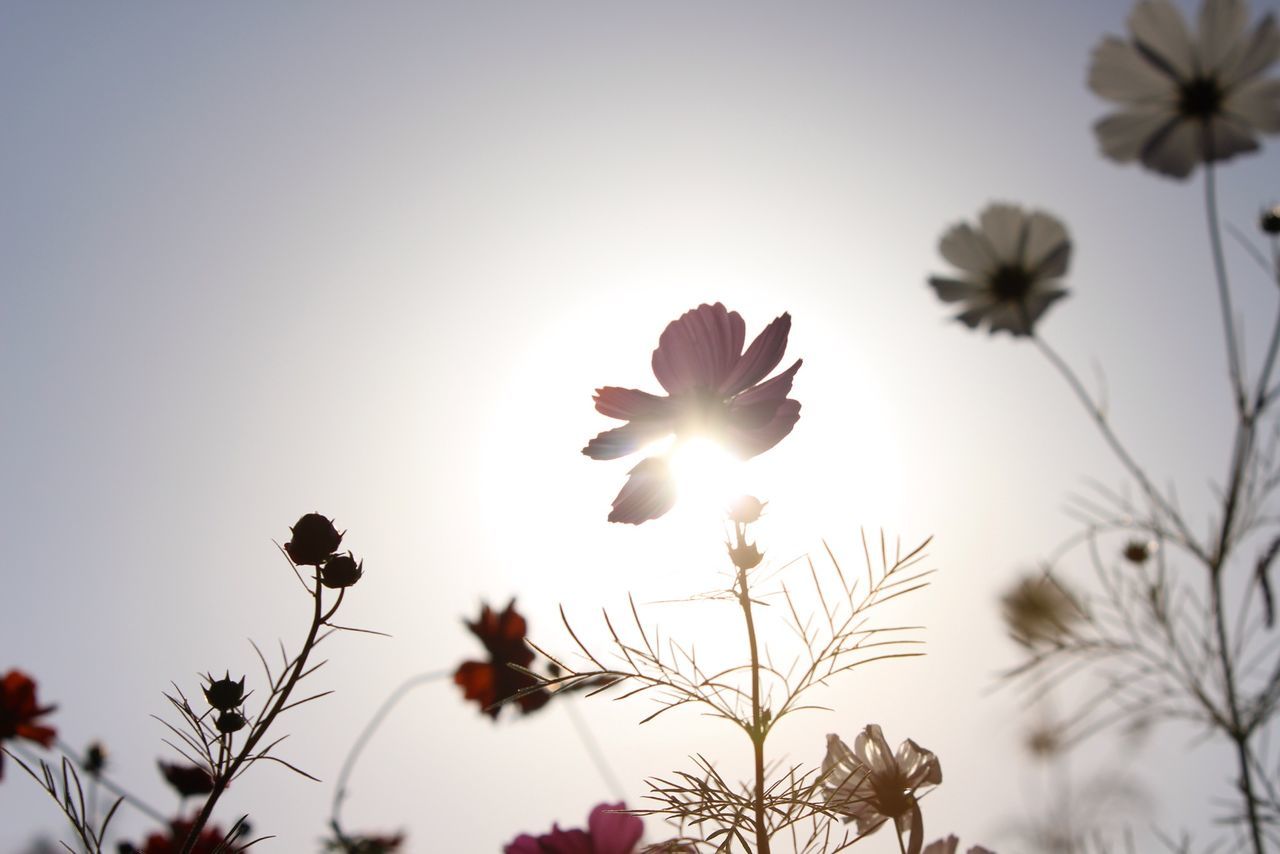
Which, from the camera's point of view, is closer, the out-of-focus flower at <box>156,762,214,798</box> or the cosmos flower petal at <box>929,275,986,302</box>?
the out-of-focus flower at <box>156,762,214,798</box>

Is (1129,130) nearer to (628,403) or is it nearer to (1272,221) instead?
(1272,221)

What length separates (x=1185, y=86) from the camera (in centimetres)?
110

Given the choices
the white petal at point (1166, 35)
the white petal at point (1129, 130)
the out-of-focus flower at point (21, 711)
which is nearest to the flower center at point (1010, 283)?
the white petal at point (1129, 130)

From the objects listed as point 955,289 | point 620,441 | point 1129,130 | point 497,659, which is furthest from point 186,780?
point 1129,130

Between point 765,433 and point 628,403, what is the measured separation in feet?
0.25

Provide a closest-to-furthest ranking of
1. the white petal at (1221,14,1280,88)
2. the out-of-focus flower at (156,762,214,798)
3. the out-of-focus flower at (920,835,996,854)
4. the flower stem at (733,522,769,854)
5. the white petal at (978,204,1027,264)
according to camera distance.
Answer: the flower stem at (733,522,769,854) → the out-of-focus flower at (920,835,996,854) → the out-of-focus flower at (156,762,214,798) → the white petal at (1221,14,1280,88) → the white petal at (978,204,1027,264)

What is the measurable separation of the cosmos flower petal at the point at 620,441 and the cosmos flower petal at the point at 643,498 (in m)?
0.03

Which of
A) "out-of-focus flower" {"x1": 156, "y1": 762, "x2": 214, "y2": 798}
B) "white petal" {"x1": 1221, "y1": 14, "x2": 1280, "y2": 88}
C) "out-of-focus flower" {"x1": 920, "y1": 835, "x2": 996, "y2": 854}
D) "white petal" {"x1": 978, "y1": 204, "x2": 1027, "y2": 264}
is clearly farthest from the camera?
"white petal" {"x1": 978, "y1": 204, "x2": 1027, "y2": 264}

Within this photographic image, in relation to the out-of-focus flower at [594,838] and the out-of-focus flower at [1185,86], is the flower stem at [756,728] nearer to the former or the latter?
the out-of-focus flower at [594,838]

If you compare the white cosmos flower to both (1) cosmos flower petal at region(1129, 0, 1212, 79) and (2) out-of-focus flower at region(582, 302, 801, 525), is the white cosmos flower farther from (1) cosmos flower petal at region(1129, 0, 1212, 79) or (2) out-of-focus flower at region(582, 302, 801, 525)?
(1) cosmos flower petal at region(1129, 0, 1212, 79)

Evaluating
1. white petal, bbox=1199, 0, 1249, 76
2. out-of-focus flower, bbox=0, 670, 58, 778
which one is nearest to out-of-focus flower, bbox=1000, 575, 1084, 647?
white petal, bbox=1199, 0, 1249, 76

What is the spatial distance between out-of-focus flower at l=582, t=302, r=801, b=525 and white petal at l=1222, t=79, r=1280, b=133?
1038 mm

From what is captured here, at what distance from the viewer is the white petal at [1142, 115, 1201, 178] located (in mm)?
1115

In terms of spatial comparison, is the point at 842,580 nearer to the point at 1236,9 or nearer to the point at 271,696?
the point at 271,696
